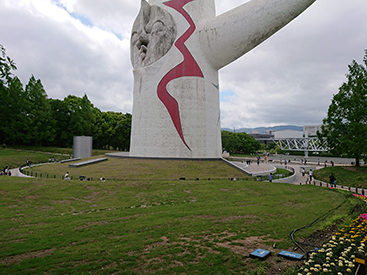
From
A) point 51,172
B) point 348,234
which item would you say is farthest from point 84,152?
point 348,234

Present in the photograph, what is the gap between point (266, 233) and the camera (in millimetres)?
8703

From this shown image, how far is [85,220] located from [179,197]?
5.98 metres

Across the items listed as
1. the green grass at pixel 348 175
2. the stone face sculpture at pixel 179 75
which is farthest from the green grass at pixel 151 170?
the green grass at pixel 348 175

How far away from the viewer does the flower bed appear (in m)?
5.62

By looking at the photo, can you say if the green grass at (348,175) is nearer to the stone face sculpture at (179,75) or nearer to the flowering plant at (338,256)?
the stone face sculpture at (179,75)

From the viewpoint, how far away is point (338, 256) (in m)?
6.51

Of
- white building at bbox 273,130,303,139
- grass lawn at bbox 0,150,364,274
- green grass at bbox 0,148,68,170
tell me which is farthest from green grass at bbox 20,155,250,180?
white building at bbox 273,130,303,139

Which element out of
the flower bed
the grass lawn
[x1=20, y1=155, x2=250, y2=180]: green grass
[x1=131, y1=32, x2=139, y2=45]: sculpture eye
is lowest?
the grass lawn

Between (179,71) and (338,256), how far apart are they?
83.6 feet

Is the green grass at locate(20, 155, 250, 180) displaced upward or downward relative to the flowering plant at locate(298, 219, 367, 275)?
upward

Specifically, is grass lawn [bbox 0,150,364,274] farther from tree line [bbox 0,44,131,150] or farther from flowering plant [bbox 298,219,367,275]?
tree line [bbox 0,44,131,150]

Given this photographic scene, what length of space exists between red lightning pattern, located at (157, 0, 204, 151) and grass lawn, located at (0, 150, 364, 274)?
11999mm

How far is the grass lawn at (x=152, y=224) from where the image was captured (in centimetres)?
632

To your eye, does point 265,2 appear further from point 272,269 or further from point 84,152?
point 84,152
